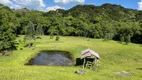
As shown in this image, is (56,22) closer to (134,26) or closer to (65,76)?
(134,26)

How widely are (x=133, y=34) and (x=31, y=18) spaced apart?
55403 millimetres

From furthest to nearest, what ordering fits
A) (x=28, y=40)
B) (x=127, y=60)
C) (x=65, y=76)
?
(x=28, y=40) → (x=127, y=60) → (x=65, y=76)

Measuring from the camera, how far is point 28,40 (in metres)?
81.2

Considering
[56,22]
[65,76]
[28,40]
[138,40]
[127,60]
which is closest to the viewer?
[65,76]

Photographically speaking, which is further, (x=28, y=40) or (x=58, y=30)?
(x=58, y=30)

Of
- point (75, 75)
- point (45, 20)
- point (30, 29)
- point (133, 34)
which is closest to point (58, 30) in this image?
point (45, 20)

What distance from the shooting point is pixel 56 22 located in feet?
372

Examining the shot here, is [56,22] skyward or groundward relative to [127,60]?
skyward

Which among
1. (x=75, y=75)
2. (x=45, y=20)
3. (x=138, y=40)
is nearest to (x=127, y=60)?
(x=75, y=75)

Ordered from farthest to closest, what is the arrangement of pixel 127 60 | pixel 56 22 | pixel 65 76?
pixel 56 22 → pixel 127 60 → pixel 65 76

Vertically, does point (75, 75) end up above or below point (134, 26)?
below

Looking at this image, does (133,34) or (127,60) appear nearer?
(127,60)

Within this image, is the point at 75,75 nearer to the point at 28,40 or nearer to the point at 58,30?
the point at 28,40

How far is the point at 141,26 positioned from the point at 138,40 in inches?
319
